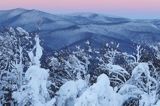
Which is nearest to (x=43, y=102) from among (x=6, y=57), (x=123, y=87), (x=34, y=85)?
(x=34, y=85)

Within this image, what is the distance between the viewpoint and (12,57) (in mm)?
21438

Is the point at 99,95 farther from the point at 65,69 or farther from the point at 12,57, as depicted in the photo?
the point at 12,57

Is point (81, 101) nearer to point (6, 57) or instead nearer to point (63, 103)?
point (63, 103)

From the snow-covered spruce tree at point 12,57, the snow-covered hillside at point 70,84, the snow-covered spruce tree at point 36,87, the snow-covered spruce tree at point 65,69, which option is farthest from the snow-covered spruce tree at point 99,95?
the snow-covered spruce tree at point 65,69

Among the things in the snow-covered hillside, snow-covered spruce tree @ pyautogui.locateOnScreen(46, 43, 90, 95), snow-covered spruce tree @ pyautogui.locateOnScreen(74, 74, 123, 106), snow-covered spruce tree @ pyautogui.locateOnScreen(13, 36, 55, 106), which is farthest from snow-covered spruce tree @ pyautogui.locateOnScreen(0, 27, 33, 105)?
snow-covered spruce tree @ pyautogui.locateOnScreen(74, 74, 123, 106)

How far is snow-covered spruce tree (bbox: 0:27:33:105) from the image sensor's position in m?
17.8

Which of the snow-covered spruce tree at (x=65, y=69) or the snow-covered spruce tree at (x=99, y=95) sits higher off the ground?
the snow-covered spruce tree at (x=99, y=95)

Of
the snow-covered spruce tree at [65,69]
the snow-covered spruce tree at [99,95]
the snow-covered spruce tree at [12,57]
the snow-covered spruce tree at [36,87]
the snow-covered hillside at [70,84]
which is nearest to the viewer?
the snow-covered spruce tree at [99,95]

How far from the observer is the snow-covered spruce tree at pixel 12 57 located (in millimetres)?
17781

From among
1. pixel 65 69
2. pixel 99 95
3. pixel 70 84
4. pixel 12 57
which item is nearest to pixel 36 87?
pixel 70 84

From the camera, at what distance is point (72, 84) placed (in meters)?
11.7

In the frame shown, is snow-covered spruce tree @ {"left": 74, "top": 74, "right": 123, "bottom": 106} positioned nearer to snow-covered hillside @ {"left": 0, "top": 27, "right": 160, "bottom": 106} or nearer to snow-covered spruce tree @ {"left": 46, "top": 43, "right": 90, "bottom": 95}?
snow-covered hillside @ {"left": 0, "top": 27, "right": 160, "bottom": 106}

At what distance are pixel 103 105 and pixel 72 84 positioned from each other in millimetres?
1881

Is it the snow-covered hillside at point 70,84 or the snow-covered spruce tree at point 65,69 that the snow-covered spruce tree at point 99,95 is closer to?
the snow-covered hillside at point 70,84
